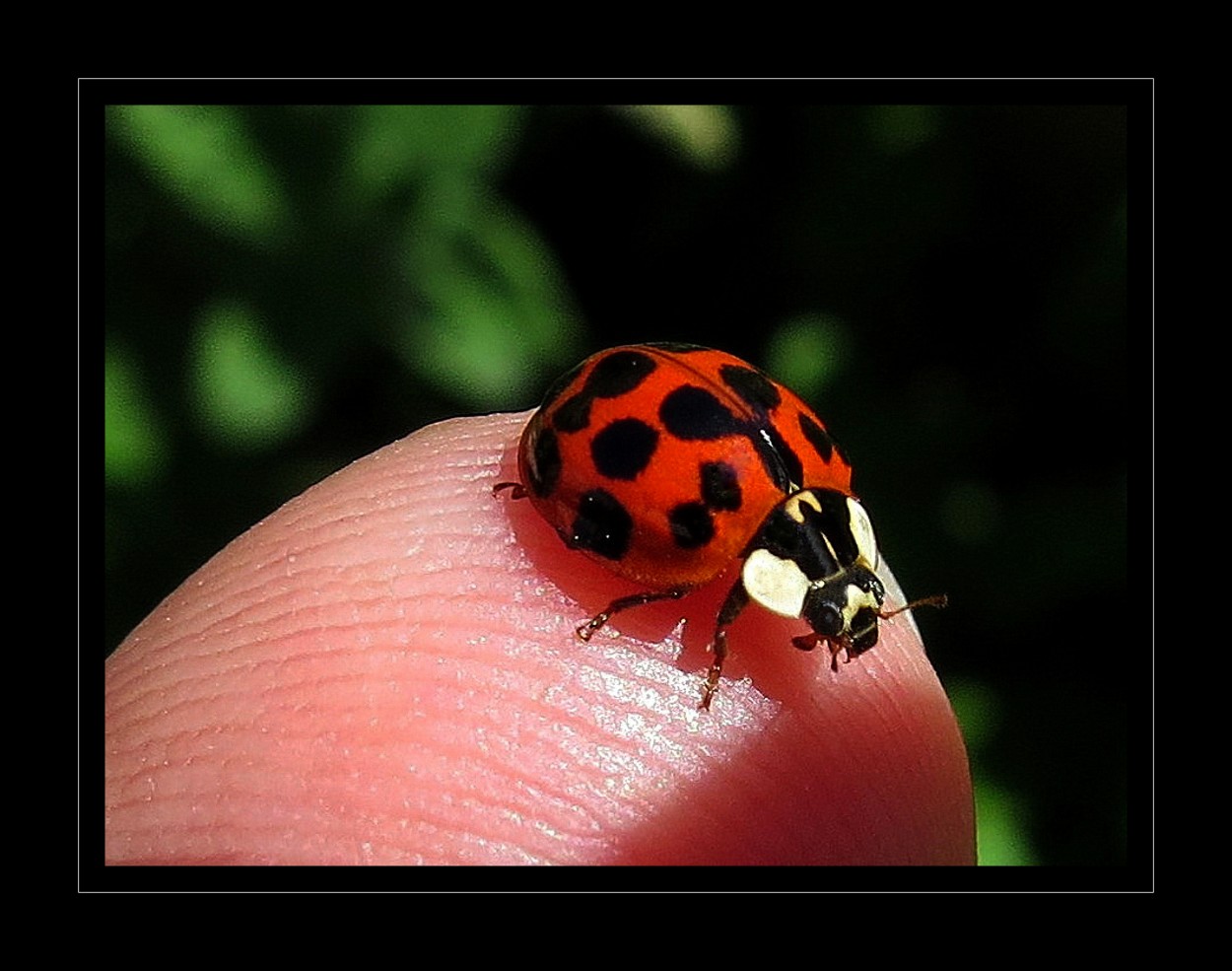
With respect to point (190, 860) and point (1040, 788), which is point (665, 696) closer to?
point (190, 860)

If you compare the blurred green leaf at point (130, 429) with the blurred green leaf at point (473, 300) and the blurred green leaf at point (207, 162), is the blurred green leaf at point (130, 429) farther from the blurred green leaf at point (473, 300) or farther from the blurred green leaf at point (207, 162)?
the blurred green leaf at point (473, 300)

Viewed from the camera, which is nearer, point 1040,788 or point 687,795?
point 687,795

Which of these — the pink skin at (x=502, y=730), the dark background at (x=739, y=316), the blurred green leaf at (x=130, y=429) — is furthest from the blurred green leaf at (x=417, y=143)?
the pink skin at (x=502, y=730)

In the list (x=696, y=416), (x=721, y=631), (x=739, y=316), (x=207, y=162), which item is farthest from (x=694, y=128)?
(x=721, y=631)

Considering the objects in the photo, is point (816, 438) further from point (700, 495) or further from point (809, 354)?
point (809, 354)

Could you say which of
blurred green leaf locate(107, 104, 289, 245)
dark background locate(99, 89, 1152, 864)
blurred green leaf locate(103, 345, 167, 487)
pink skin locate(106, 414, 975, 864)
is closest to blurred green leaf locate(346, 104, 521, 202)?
dark background locate(99, 89, 1152, 864)
